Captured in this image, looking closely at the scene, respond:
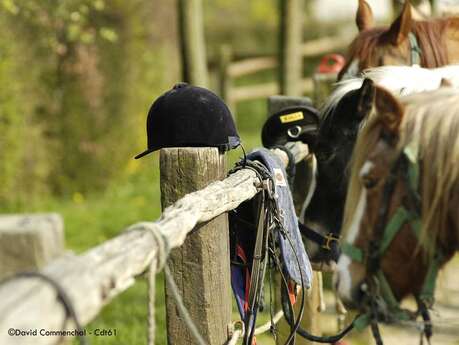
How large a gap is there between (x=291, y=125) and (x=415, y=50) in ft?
2.47

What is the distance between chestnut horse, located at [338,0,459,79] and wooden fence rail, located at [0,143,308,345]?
191 centimetres

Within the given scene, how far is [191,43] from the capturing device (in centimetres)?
798

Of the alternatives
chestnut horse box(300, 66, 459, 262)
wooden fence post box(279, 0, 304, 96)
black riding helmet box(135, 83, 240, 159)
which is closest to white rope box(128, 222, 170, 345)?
black riding helmet box(135, 83, 240, 159)

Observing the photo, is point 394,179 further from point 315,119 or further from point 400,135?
point 315,119

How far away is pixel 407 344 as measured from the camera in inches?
205

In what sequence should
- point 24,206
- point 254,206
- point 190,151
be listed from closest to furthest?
point 190,151, point 254,206, point 24,206

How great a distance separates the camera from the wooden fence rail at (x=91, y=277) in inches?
57.0

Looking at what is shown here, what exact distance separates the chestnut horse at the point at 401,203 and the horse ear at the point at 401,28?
194cm

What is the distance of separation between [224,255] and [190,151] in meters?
0.42

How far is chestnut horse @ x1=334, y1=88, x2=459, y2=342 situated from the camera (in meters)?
2.07

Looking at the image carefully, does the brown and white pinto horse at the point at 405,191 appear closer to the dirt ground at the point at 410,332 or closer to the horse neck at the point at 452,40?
the horse neck at the point at 452,40

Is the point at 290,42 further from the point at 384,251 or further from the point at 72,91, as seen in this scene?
the point at 384,251

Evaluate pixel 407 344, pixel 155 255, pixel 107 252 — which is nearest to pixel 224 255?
pixel 155 255

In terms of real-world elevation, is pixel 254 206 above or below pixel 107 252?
below
